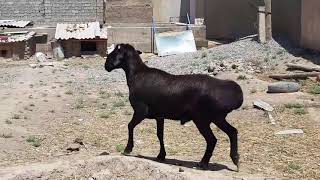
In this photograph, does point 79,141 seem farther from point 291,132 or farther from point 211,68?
point 211,68

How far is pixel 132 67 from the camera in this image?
7.80 meters

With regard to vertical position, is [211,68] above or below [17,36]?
below

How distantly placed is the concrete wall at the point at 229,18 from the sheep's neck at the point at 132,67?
1812 centimetres

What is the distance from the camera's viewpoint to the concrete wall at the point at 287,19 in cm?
2050

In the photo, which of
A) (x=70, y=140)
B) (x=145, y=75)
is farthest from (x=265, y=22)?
(x=145, y=75)

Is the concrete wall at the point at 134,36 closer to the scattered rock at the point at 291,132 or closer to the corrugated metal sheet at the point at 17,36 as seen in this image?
the corrugated metal sheet at the point at 17,36

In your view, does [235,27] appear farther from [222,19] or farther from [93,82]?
[93,82]

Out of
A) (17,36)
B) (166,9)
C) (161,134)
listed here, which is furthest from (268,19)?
(161,134)

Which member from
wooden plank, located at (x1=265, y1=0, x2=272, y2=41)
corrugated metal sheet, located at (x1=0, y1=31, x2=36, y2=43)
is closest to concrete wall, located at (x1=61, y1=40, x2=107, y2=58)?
corrugated metal sheet, located at (x1=0, y1=31, x2=36, y2=43)

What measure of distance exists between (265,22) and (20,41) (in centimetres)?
930

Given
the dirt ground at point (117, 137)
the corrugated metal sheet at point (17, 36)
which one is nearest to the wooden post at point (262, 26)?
the dirt ground at point (117, 137)

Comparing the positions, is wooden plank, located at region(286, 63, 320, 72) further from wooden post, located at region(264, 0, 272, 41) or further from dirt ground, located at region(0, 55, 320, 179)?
wooden post, located at region(264, 0, 272, 41)

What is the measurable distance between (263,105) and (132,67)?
4957mm

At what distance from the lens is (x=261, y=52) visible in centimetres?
1900
